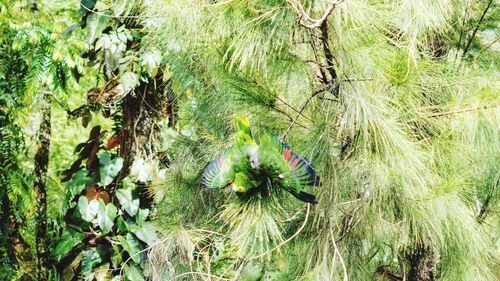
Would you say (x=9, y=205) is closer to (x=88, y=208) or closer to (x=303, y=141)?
(x=88, y=208)

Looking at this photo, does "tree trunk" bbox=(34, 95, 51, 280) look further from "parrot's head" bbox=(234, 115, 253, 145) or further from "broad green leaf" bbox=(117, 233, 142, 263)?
"parrot's head" bbox=(234, 115, 253, 145)

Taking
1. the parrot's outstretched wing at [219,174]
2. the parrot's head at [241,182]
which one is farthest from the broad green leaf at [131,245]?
the parrot's head at [241,182]

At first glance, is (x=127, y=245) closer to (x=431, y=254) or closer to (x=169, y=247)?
(x=169, y=247)

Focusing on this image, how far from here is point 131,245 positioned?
1.95m

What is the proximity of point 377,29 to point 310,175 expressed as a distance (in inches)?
14.6

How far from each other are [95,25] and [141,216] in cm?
61

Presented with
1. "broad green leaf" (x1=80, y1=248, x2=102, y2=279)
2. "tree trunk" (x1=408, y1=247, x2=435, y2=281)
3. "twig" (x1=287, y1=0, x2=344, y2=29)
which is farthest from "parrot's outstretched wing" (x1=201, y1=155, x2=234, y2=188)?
"broad green leaf" (x1=80, y1=248, x2=102, y2=279)

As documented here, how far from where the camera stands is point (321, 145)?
1.21 meters

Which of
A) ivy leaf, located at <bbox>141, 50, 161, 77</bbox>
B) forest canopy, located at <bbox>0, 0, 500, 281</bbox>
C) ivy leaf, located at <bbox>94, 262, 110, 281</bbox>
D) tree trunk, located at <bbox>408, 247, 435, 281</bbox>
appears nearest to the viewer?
forest canopy, located at <bbox>0, 0, 500, 281</bbox>

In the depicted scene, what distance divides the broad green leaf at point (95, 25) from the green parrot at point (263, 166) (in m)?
0.98

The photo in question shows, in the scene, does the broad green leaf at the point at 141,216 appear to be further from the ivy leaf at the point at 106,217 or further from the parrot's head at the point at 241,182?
the parrot's head at the point at 241,182

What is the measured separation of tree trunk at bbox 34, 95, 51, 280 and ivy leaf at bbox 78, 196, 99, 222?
1.83 feet

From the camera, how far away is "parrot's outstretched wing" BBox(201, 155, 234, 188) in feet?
3.62

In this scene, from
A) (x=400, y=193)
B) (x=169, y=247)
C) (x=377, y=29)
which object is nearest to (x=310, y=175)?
(x=400, y=193)
